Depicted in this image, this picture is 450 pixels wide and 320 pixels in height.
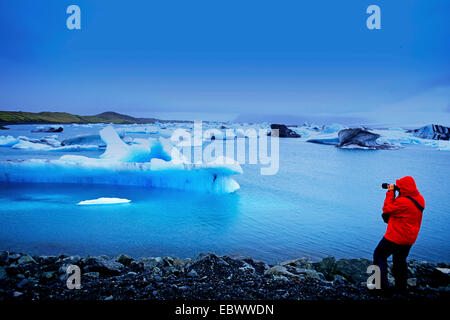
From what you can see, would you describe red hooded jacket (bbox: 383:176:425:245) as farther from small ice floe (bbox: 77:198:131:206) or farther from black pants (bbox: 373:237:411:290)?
small ice floe (bbox: 77:198:131:206)

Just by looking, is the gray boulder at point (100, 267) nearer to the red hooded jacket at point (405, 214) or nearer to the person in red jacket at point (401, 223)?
the person in red jacket at point (401, 223)

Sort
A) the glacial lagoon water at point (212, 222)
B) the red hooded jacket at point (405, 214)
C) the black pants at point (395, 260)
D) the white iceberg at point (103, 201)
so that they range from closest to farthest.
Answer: the red hooded jacket at point (405, 214)
the black pants at point (395, 260)
the glacial lagoon water at point (212, 222)
the white iceberg at point (103, 201)

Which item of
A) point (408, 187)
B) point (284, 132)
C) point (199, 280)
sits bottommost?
point (199, 280)

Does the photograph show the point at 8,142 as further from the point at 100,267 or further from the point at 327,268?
the point at 327,268

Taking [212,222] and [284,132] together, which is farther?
[284,132]

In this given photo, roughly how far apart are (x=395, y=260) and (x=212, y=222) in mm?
3855

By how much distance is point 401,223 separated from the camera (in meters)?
2.38

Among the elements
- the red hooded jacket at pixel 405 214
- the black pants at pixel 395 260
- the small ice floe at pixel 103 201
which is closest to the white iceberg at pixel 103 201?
the small ice floe at pixel 103 201

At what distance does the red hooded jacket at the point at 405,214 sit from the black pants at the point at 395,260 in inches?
3.0

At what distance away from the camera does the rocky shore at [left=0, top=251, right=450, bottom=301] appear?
2549 mm

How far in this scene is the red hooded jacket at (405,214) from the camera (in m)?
2.34

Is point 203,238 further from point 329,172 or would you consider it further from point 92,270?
point 329,172

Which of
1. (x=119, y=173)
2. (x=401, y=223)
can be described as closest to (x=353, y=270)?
(x=401, y=223)

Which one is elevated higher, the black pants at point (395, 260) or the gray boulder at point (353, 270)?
the black pants at point (395, 260)
